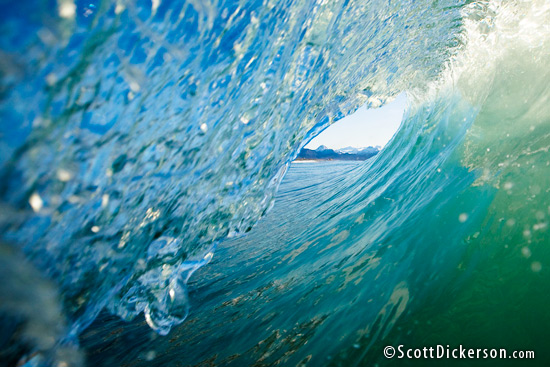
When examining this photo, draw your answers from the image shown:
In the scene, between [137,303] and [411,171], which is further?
[411,171]

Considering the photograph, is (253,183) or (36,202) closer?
(36,202)

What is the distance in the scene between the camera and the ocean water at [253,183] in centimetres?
109

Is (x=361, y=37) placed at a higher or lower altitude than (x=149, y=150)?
higher

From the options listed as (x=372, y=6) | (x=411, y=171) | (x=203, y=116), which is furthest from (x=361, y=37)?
(x=411, y=171)

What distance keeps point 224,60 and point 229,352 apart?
236 cm

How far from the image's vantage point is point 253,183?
2.94 m

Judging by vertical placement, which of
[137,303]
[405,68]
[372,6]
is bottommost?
[137,303]

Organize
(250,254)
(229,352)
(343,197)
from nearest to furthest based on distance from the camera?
(229,352) < (250,254) < (343,197)

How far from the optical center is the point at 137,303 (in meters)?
2.62

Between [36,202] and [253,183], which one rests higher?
[36,202]

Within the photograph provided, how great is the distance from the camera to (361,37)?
3158mm

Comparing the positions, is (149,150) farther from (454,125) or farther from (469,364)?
(454,125)

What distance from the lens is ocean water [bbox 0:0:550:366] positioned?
3.57ft

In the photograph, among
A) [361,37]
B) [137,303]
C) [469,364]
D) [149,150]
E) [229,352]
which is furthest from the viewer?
[361,37]
